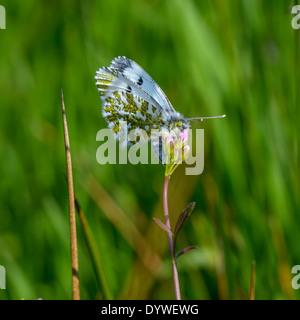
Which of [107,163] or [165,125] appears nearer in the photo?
[165,125]

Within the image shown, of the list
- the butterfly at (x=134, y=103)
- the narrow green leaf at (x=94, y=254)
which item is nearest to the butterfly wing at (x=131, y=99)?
the butterfly at (x=134, y=103)

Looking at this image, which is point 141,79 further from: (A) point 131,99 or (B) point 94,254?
(B) point 94,254

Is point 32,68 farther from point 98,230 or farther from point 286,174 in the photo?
point 286,174

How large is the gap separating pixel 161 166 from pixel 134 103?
0.87 metres

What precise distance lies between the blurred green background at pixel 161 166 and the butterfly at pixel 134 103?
18 cm

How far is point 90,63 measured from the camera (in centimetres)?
165

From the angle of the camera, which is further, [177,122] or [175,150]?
[177,122]

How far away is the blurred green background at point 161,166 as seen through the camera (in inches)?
48.5

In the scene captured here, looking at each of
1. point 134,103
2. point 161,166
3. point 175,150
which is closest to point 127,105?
point 134,103

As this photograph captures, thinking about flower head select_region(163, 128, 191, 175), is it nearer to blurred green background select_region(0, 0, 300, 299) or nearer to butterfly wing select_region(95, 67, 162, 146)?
butterfly wing select_region(95, 67, 162, 146)

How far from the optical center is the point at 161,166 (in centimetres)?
159

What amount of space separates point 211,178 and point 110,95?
0.64 metres
